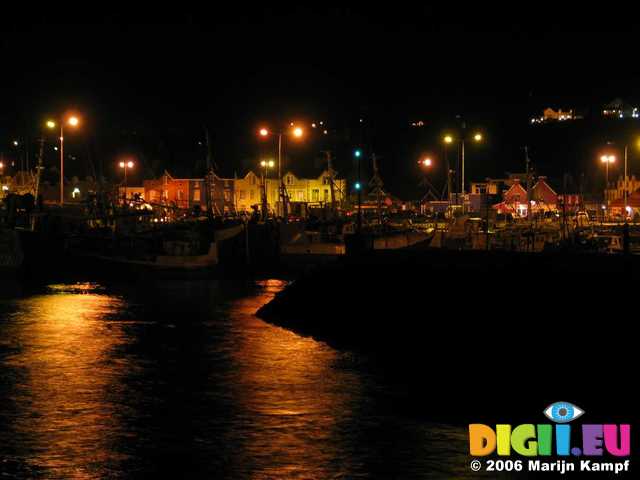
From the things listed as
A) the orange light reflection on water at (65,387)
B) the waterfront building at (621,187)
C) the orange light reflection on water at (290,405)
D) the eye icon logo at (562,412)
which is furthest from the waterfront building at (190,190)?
the eye icon logo at (562,412)

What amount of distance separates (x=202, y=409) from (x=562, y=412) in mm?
7443

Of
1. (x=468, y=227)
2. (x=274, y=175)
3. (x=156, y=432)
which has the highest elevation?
(x=274, y=175)

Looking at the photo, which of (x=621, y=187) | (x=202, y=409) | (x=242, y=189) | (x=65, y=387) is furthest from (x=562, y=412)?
(x=242, y=189)

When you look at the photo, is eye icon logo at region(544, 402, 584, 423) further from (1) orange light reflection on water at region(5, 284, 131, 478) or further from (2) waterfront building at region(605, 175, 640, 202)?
(2) waterfront building at region(605, 175, 640, 202)

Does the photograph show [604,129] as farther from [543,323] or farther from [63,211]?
[543,323]

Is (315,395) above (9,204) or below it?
below

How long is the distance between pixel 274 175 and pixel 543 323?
94.3m

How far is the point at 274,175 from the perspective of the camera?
389 ft

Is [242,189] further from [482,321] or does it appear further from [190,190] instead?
[482,321]

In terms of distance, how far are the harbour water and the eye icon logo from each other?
82.8 inches

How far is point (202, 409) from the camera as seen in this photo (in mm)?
20094

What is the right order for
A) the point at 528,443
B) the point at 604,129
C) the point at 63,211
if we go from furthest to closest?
the point at 604,129 → the point at 63,211 → the point at 528,443

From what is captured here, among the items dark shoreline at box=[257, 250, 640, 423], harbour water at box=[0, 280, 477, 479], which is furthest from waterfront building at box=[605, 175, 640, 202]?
harbour water at box=[0, 280, 477, 479]

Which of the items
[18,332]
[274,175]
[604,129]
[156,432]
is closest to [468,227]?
[18,332]
